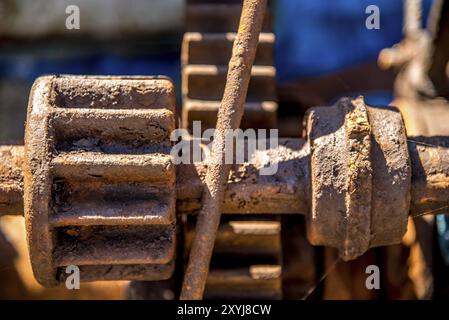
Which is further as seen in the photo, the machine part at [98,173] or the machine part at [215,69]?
the machine part at [215,69]

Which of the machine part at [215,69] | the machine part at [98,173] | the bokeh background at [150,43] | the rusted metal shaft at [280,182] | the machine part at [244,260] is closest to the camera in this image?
the machine part at [98,173]

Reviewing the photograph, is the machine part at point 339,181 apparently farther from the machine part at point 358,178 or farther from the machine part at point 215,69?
the machine part at point 215,69

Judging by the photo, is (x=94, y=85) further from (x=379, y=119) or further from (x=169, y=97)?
(x=379, y=119)

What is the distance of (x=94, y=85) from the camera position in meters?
1.33

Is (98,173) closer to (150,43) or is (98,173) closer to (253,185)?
(253,185)

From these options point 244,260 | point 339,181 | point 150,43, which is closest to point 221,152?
point 339,181

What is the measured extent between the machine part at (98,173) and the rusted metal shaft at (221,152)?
65mm

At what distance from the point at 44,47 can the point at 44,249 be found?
8.44ft

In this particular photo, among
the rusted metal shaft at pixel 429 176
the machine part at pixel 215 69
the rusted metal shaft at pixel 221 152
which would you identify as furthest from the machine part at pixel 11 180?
the rusted metal shaft at pixel 429 176

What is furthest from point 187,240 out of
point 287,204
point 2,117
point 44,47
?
point 44,47

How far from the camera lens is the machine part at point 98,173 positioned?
49.6 inches

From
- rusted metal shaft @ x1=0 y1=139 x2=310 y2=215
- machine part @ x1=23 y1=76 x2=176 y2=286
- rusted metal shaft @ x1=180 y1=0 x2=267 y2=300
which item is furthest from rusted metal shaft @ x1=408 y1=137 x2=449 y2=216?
machine part @ x1=23 y1=76 x2=176 y2=286

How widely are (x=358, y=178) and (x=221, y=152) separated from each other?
0.29 meters

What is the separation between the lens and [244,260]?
1.81 meters
